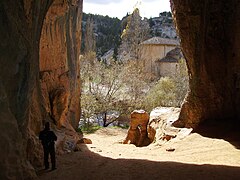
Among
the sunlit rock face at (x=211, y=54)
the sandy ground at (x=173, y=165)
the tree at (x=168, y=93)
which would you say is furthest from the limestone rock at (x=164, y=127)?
the tree at (x=168, y=93)

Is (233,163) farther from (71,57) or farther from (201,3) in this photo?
(71,57)

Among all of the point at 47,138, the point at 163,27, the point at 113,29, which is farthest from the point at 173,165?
the point at 113,29

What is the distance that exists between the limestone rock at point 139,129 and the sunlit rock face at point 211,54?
4.22 metres

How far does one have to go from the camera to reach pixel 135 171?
8906mm

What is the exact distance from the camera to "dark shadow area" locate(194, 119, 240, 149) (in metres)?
13.2

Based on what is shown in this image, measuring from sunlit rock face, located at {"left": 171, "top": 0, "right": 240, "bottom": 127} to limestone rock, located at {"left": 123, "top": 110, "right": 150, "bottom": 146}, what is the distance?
422 cm

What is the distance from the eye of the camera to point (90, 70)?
30281 mm

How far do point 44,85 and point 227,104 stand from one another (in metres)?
8.01

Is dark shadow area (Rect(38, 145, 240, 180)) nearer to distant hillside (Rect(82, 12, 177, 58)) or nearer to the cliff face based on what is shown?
the cliff face

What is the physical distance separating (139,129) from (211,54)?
23.3 ft

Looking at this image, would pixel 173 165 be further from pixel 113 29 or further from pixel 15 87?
pixel 113 29

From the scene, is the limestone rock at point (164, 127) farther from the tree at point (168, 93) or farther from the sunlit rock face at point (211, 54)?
the tree at point (168, 93)

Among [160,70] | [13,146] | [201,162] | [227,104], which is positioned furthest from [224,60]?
[160,70]

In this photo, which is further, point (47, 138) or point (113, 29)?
point (113, 29)
